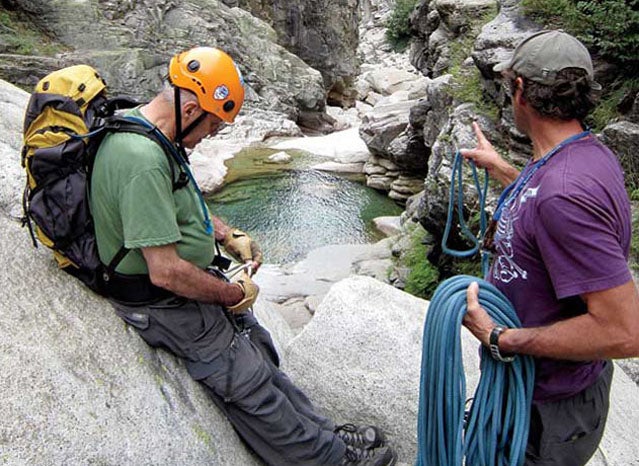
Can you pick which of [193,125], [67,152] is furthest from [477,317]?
[67,152]

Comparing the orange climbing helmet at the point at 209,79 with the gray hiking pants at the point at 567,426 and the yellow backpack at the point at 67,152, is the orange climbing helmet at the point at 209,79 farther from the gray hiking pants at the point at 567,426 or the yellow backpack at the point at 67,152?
the gray hiking pants at the point at 567,426

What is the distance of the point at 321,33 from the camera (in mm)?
42062

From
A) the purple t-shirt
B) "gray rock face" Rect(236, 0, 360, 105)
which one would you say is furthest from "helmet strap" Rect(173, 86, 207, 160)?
"gray rock face" Rect(236, 0, 360, 105)

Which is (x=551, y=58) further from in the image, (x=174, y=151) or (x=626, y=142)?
(x=626, y=142)

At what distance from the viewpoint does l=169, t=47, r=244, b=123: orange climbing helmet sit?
305cm

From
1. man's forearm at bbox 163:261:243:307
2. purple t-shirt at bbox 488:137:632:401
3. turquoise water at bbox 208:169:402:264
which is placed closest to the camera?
purple t-shirt at bbox 488:137:632:401

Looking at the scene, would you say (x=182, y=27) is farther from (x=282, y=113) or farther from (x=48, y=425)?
(x=48, y=425)

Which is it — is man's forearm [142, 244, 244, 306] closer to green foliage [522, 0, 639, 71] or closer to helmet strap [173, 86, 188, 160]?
helmet strap [173, 86, 188, 160]

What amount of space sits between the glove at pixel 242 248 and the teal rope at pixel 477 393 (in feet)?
5.79

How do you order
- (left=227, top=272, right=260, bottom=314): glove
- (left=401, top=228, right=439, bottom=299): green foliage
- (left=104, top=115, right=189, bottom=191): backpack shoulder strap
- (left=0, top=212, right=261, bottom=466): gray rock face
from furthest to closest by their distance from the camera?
(left=401, top=228, right=439, bottom=299): green foliage, (left=227, top=272, right=260, bottom=314): glove, (left=104, top=115, right=189, bottom=191): backpack shoulder strap, (left=0, top=212, right=261, bottom=466): gray rock face

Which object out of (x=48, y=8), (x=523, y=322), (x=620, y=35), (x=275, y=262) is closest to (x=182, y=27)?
(x=48, y=8)

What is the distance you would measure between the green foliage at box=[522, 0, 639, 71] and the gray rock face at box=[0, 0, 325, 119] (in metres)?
21.1

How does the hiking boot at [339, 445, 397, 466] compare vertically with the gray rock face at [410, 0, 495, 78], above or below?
below

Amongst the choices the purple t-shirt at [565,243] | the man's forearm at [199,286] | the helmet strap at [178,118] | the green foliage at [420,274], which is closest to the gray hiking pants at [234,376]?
the man's forearm at [199,286]
